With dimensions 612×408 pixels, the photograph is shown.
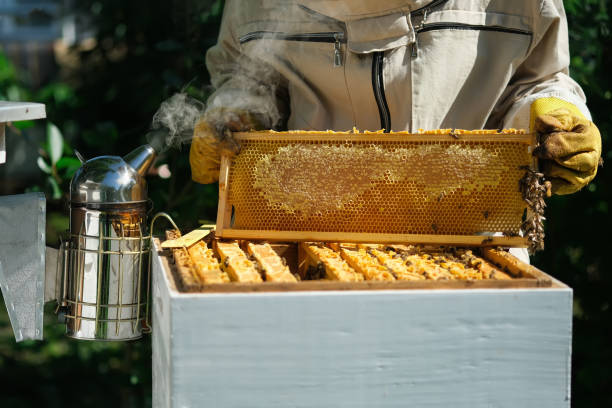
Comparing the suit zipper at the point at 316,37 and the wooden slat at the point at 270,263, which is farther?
the suit zipper at the point at 316,37

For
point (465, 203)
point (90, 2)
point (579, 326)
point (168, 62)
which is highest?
point (90, 2)

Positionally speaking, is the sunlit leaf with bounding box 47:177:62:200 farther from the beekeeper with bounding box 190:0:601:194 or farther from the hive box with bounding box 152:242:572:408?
the hive box with bounding box 152:242:572:408

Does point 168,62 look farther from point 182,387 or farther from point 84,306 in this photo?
point 182,387

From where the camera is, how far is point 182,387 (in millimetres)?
1231

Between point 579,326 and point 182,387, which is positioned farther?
point 579,326

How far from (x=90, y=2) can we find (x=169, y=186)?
1066mm

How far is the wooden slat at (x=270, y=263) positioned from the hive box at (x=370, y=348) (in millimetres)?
103

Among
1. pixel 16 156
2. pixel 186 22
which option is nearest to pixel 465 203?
pixel 186 22

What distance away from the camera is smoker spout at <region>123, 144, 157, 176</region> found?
1.74 metres

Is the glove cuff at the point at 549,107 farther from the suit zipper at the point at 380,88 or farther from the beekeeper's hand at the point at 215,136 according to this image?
the beekeeper's hand at the point at 215,136

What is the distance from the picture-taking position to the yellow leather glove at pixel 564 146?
1616mm

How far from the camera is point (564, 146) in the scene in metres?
1.61

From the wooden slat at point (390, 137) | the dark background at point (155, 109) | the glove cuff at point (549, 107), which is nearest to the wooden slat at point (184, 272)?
the wooden slat at point (390, 137)

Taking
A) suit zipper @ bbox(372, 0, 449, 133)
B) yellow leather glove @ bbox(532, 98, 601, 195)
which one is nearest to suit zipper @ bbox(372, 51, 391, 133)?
suit zipper @ bbox(372, 0, 449, 133)
